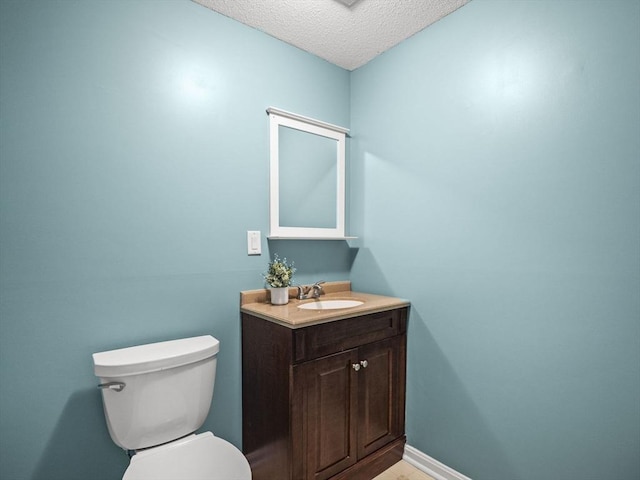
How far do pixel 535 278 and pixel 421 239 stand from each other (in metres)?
0.58

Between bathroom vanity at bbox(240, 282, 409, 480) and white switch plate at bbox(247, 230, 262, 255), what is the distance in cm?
22

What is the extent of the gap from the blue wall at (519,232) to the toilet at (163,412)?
1.12 metres

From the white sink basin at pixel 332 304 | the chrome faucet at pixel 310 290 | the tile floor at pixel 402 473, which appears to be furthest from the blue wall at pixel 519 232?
the chrome faucet at pixel 310 290

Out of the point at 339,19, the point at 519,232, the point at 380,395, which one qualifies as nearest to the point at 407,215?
the point at 519,232

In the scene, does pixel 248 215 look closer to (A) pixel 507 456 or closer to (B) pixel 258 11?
(B) pixel 258 11

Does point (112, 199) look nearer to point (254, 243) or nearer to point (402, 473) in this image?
point (254, 243)

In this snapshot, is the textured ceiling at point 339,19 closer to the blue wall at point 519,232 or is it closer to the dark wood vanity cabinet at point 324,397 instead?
the blue wall at point 519,232

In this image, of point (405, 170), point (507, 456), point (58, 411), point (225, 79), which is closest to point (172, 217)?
point (225, 79)

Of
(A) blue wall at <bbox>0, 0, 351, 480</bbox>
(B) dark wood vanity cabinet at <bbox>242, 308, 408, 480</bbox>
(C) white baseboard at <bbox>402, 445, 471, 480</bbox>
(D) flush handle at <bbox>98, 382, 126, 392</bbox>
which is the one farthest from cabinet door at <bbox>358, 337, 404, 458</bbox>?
(D) flush handle at <bbox>98, 382, 126, 392</bbox>

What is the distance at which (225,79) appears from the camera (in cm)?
170

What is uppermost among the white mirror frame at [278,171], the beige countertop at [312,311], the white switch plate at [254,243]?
the white mirror frame at [278,171]

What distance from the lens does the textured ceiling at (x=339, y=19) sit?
1604 mm

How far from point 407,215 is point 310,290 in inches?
28.8

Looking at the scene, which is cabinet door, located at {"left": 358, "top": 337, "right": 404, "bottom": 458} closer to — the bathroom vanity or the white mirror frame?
the bathroom vanity
